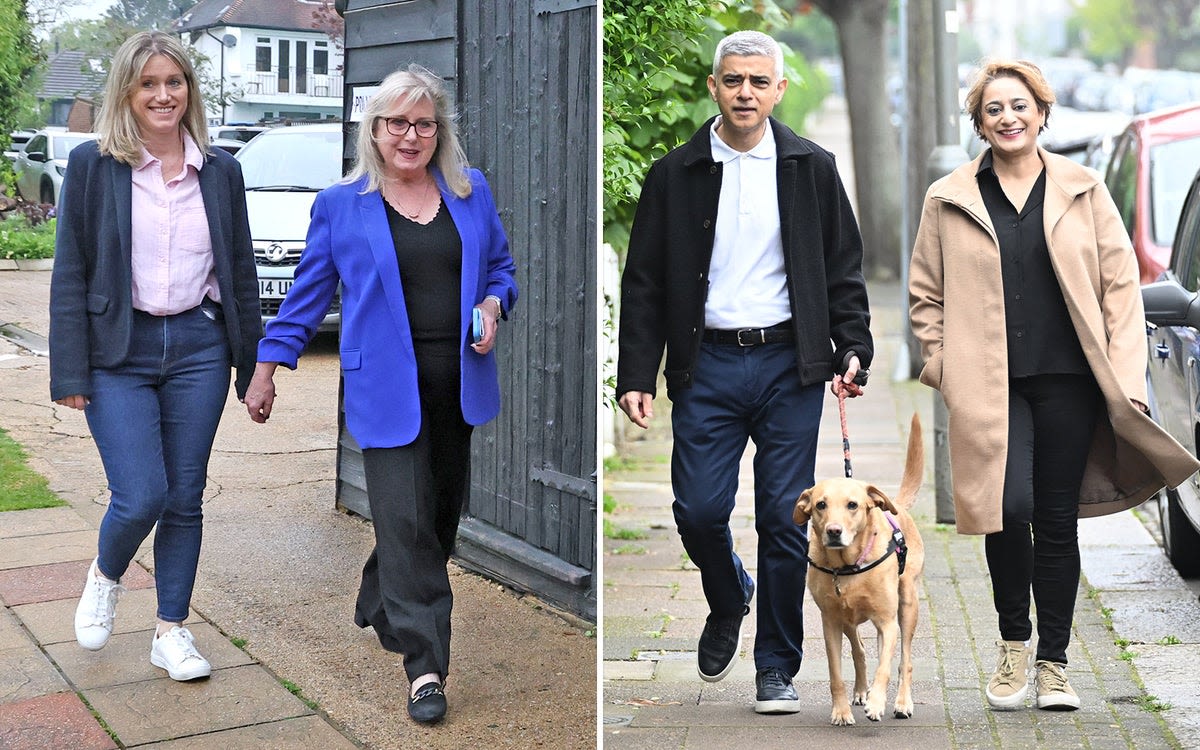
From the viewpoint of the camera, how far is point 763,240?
15.2 feet

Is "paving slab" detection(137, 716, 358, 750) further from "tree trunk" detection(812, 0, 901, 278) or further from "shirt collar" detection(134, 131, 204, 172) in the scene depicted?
"tree trunk" detection(812, 0, 901, 278)

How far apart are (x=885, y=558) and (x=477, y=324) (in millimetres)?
1499

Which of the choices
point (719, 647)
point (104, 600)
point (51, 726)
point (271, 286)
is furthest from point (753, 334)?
point (51, 726)

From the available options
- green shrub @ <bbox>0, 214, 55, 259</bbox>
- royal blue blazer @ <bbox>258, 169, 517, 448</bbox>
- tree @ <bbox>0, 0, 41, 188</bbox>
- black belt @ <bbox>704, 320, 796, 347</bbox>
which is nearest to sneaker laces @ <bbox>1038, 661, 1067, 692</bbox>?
black belt @ <bbox>704, 320, 796, 347</bbox>

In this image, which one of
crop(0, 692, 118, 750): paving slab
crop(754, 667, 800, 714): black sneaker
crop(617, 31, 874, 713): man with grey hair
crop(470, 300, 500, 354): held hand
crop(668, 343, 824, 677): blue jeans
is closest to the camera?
crop(0, 692, 118, 750): paving slab

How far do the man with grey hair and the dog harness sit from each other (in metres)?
0.10

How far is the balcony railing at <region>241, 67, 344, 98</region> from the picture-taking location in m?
4.05

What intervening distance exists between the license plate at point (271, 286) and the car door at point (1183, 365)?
3.70 metres

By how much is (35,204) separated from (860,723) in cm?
272

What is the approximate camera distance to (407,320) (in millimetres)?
4281

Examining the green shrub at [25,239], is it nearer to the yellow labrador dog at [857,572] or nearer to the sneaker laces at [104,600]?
the sneaker laces at [104,600]

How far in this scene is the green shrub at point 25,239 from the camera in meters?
4.11

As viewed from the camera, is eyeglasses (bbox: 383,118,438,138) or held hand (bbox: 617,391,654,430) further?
held hand (bbox: 617,391,654,430)

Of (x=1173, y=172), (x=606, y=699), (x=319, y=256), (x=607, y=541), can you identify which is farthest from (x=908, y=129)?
(x=319, y=256)
